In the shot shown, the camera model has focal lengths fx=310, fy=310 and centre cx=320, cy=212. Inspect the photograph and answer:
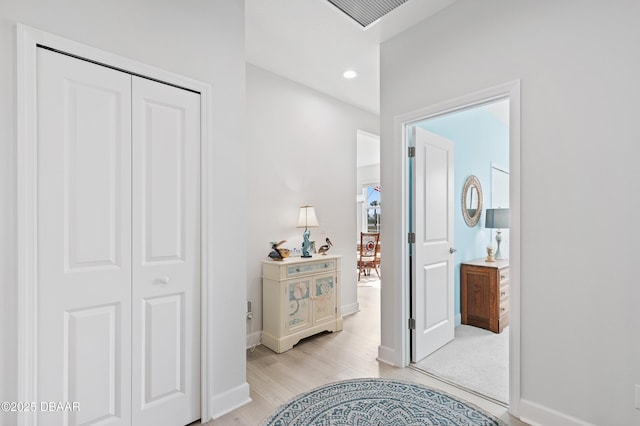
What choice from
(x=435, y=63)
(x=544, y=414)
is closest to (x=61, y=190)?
(x=435, y=63)

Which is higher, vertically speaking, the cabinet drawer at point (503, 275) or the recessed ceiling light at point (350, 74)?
the recessed ceiling light at point (350, 74)

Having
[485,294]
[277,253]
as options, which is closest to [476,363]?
[485,294]

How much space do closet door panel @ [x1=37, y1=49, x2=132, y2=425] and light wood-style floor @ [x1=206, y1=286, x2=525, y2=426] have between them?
75 centimetres

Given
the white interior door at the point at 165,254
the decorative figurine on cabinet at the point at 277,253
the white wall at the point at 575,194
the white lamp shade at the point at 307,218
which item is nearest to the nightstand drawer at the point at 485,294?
the white wall at the point at 575,194

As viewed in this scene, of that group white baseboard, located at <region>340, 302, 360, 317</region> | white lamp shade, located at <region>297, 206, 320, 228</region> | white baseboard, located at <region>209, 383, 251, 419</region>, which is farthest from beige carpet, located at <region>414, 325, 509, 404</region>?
white lamp shade, located at <region>297, 206, 320, 228</region>

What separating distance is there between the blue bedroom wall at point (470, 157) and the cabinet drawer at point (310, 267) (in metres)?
1.45

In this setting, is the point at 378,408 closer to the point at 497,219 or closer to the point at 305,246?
the point at 305,246

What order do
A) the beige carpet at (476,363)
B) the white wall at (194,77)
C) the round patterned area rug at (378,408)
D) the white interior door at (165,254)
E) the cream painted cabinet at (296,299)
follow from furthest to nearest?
the cream painted cabinet at (296,299)
the beige carpet at (476,363)
the round patterned area rug at (378,408)
the white interior door at (165,254)
the white wall at (194,77)

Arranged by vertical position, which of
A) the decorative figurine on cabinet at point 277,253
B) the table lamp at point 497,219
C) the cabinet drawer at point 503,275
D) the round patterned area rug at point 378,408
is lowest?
the round patterned area rug at point 378,408

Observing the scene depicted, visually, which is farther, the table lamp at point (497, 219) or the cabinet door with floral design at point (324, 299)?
the table lamp at point (497, 219)

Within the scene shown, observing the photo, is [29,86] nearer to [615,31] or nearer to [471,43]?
[471,43]

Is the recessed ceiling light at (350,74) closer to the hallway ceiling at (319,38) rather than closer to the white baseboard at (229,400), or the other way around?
the hallway ceiling at (319,38)

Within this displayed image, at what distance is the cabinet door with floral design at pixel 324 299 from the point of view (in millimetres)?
3229

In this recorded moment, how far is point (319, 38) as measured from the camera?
8.82 feet
